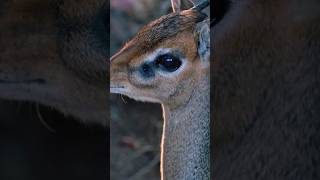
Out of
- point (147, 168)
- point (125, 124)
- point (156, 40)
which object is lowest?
point (147, 168)

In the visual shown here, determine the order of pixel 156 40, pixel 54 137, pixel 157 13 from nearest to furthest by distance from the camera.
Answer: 1. pixel 156 40
2. pixel 157 13
3. pixel 54 137

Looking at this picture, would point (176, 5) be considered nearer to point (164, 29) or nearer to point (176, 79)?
point (164, 29)

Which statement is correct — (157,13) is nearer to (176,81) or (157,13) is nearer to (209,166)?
(176,81)

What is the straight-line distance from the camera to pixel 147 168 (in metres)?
2.34

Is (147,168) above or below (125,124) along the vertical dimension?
below

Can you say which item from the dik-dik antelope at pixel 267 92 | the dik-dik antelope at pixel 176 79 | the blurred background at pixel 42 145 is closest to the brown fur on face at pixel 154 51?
the dik-dik antelope at pixel 176 79

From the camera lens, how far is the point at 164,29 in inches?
76.7

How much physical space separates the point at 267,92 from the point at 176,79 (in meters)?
0.29

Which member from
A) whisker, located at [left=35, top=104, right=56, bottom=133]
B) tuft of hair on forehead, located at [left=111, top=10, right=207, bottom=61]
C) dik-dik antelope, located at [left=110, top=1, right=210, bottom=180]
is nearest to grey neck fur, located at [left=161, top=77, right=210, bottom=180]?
dik-dik antelope, located at [left=110, top=1, right=210, bottom=180]

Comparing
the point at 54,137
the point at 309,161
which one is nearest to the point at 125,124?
the point at 54,137

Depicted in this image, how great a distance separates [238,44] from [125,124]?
0.40m

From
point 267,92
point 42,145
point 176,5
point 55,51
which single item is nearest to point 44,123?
point 42,145

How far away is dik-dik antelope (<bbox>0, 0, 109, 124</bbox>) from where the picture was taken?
6.98 feet

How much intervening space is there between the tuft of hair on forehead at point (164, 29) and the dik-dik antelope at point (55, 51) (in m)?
0.19
